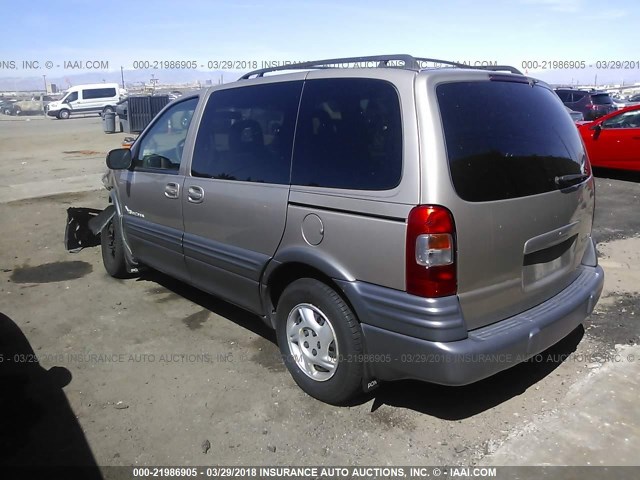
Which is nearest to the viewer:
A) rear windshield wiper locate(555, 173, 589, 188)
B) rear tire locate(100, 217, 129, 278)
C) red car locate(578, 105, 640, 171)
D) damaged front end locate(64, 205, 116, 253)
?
rear windshield wiper locate(555, 173, 589, 188)

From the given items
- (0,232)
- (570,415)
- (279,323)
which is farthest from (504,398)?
(0,232)

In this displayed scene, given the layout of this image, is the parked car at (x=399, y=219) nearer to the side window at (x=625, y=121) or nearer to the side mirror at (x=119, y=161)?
the side mirror at (x=119, y=161)

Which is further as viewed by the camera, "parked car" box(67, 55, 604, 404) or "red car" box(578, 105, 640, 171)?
"red car" box(578, 105, 640, 171)

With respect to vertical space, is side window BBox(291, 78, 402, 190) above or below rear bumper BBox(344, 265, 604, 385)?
above

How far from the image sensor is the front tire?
2988 mm

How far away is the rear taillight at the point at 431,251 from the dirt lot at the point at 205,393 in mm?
938

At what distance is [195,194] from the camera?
3984 mm

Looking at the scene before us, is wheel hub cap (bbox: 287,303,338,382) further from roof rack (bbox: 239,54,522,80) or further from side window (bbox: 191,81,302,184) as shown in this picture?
roof rack (bbox: 239,54,522,80)

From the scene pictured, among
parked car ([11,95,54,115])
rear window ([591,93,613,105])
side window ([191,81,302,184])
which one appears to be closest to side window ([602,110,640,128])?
rear window ([591,93,613,105])

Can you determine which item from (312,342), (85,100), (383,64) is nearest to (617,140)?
(383,64)

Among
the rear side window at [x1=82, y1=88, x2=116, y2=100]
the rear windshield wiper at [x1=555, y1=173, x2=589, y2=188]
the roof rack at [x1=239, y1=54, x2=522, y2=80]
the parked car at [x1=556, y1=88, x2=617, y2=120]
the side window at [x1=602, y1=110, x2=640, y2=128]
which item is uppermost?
the rear side window at [x1=82, y1=88, x2=116, y2=100]

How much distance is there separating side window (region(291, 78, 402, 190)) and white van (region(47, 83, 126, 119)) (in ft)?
127

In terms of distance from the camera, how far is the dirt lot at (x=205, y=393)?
9.59ft

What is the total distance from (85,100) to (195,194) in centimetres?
3907
